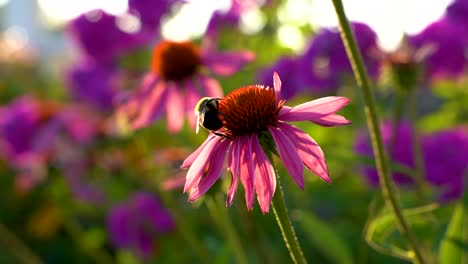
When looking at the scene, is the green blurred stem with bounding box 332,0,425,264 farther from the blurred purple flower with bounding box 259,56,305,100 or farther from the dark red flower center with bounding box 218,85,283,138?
the blurred purple flower with bounding box 259,56,305,100

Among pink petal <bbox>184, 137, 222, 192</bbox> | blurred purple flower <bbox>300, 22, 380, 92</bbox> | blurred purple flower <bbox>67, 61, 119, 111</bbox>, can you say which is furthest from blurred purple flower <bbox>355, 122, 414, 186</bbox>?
blurred purple flower <bbox>67, 61, 119, 111</bbox>

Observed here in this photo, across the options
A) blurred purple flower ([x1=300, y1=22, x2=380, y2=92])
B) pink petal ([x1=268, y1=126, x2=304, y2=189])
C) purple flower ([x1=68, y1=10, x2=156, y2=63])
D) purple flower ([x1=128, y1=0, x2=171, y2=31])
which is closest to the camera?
pink petal ([x1=268, y1=126, x2=304, y2=189])

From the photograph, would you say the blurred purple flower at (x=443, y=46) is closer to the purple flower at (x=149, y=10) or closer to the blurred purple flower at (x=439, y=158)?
the blurred purple flower at (x=439, y=158)

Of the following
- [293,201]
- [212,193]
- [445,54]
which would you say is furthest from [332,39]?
[212,193]

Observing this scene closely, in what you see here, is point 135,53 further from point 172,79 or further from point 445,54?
point 445,54

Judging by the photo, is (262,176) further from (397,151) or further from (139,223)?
(139,223)

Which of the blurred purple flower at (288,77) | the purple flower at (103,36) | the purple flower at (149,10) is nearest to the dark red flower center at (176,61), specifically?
the blurred purple flower at (288,77)

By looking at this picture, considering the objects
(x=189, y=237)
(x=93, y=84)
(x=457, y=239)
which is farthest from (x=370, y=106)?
(x=93, y=84)
